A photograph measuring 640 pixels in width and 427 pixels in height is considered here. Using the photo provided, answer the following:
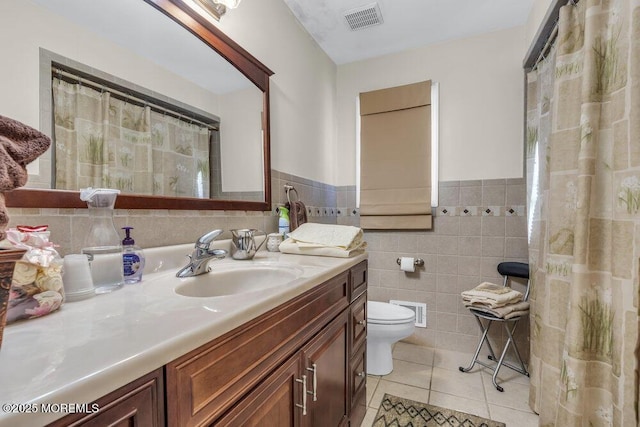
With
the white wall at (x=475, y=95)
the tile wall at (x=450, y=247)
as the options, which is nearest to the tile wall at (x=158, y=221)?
the tile wall at (x=450, y=247)

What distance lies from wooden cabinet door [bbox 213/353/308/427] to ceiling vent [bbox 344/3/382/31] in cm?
201

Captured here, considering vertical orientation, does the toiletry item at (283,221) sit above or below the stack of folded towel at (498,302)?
above

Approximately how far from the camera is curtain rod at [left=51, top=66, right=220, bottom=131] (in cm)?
76

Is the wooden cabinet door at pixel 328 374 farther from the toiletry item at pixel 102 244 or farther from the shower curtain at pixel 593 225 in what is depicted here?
the shower curtain at pixel 593 225

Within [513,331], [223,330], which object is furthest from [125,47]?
[513,331]

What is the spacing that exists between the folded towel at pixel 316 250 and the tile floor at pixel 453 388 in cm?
90

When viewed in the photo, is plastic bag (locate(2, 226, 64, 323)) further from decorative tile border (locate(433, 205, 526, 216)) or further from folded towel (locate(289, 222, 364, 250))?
decorative tile border (locate(433, 205, 526, 216))

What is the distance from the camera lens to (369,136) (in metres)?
2.32

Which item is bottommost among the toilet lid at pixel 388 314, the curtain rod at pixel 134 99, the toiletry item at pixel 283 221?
the toilet lid at pixel 388 314

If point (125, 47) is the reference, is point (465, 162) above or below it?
below

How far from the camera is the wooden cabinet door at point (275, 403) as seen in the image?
1.93 ft

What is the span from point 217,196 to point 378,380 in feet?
4.94

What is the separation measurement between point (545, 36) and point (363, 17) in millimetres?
1075

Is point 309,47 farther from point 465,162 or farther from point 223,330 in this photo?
point 223,330
